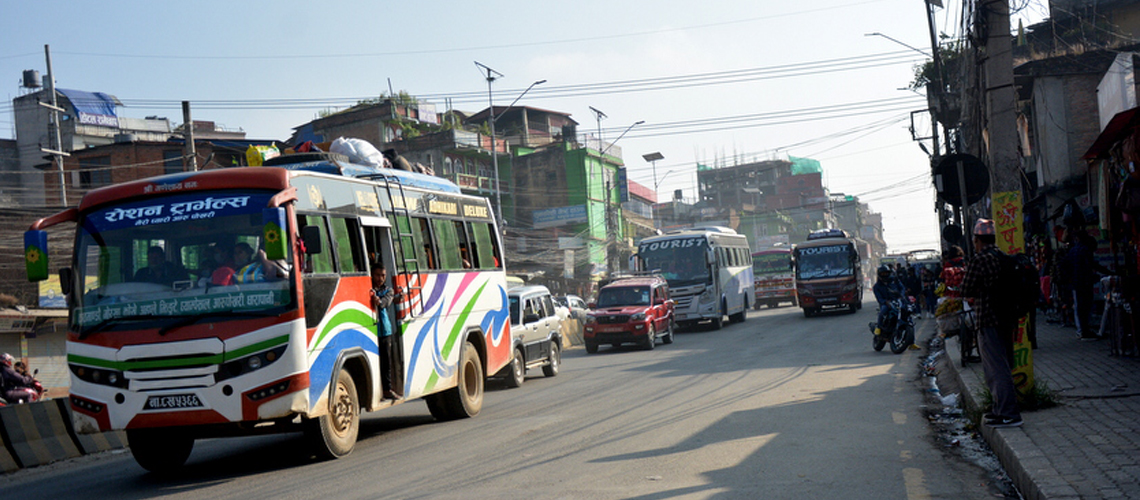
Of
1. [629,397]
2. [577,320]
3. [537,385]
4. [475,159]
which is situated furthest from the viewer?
[475,159]

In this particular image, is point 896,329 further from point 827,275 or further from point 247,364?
point 827,275

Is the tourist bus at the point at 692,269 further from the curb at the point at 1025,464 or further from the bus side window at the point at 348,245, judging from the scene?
the bus side window at the point at 348,245

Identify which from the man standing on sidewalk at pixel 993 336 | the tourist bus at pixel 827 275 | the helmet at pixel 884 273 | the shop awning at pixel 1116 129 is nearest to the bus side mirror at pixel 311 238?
the man standing on sidewalk at pixel 993 336

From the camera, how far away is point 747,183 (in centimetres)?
11231

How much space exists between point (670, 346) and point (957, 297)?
12586 millimetres

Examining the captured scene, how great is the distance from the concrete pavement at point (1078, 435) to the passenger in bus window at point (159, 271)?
24.0ft

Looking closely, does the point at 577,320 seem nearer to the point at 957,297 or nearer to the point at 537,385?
the point at 537,385

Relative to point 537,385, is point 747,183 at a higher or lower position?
higher

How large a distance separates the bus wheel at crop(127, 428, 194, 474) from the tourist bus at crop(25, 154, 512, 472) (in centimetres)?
1

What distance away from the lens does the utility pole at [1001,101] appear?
9773 millimetres

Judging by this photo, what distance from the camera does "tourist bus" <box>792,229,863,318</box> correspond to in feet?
117

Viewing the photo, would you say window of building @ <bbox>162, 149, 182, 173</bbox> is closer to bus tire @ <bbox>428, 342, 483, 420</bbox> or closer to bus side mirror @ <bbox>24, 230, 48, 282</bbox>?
bus tire @ <bbox>428, 342, 483, 420</bbox>

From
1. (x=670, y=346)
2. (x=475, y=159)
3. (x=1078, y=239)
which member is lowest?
(x=670, y=346)

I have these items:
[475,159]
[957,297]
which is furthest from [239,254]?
[475,159]
